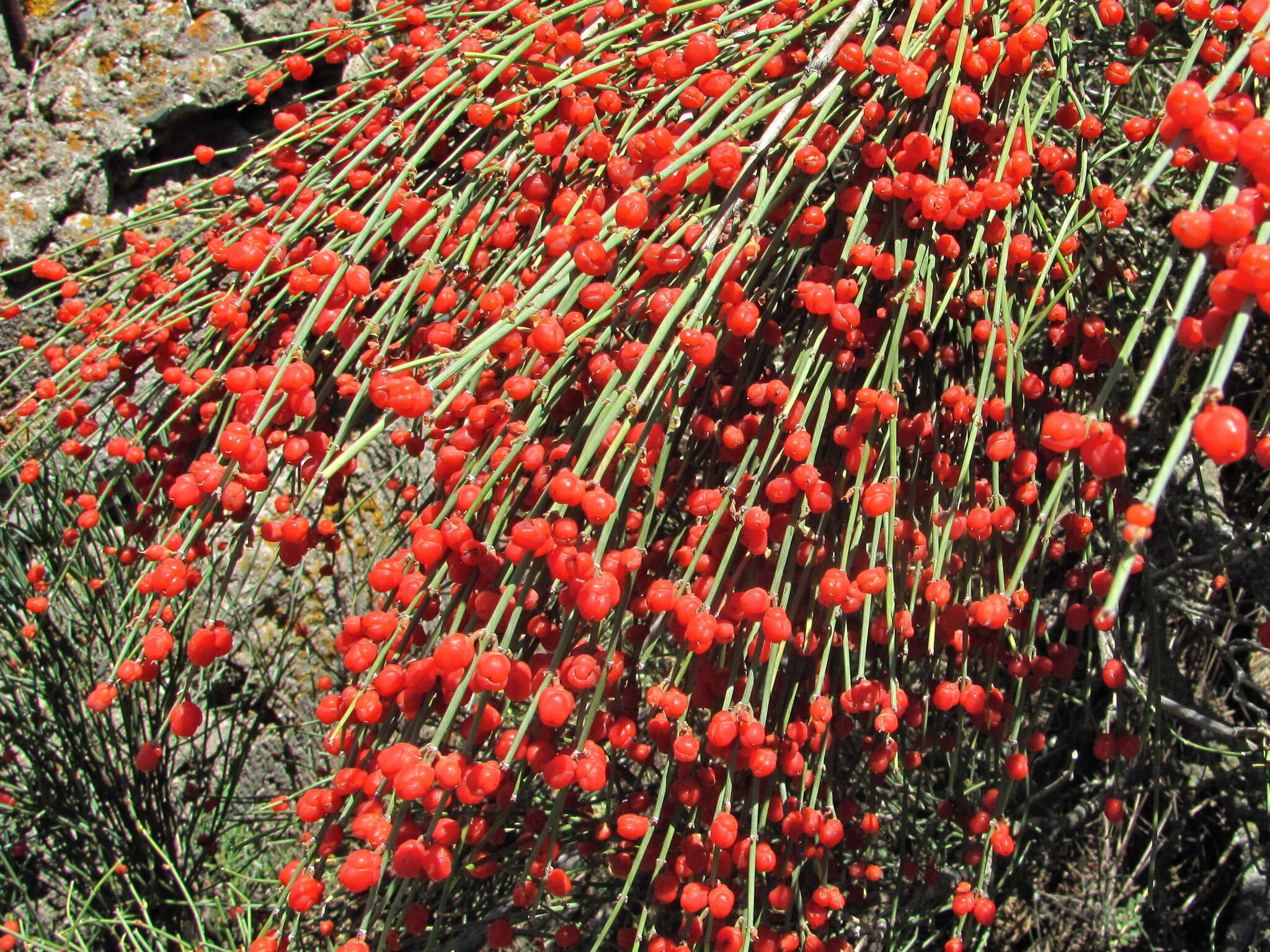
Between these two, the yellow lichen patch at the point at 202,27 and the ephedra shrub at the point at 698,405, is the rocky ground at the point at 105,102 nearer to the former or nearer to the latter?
the yellow lichen patch at the point at 202,27

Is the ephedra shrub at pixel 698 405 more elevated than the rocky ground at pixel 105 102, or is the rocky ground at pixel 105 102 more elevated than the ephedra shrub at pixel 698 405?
the rocky ground at pixel 105 102

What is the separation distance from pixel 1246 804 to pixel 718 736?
1196mm

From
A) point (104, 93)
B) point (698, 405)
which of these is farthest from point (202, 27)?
point (698, 405)

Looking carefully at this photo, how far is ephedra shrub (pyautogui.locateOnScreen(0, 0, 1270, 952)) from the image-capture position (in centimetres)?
78

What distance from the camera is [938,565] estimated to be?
838 mm

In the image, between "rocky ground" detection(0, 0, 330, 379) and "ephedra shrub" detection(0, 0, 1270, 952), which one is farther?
"rocky ground" detection(0, 0, 330, 379)

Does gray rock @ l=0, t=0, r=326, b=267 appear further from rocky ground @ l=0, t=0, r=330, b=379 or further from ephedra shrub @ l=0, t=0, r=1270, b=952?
ephedra shrub @ l=0, t=0, r=1270, b=952

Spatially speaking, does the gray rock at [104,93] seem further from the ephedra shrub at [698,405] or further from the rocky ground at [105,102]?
the ephedra shrub at [698,405]

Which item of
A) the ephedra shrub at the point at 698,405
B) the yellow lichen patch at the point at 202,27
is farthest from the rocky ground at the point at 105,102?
the ephedra shrub at the point at 698,405

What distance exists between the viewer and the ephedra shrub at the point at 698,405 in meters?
0.78

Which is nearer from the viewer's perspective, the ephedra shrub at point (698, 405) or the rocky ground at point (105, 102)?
the ephedra shrub at point (698, 405)

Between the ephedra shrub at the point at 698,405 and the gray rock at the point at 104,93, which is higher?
the gray rock at the point at 104,93

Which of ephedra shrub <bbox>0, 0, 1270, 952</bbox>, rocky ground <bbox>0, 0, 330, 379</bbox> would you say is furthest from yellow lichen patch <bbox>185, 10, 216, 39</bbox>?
ephedra shrub <bbox>0, 0, 1270, 952</bbox>

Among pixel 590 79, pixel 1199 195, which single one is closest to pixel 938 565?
pixel 1199 195
